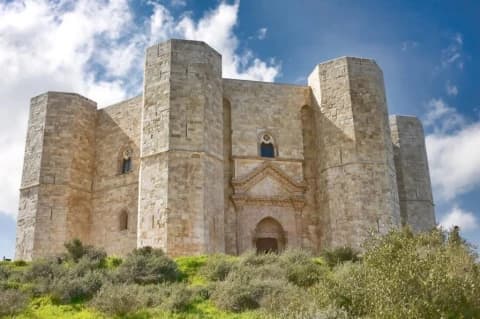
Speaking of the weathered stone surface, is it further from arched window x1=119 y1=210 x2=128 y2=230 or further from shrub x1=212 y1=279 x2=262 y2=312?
shrub x1=212 y1=279 x2=262 y2=312

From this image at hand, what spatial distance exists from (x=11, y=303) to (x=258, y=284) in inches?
188

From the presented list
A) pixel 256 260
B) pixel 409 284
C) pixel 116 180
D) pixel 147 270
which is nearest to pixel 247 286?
pixel 147 270

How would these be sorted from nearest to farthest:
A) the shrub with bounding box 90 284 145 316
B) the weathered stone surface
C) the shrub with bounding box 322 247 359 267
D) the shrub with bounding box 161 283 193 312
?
the shrub with bounding box 90 284 145 316 < the shrub with bounding box 161 283 193 312 < the shrub with bounding box 322 247 359 267 < the weathered stone surface

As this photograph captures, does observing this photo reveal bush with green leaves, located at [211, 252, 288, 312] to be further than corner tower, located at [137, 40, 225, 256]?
No

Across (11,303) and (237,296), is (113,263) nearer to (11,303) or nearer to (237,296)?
(11,303)

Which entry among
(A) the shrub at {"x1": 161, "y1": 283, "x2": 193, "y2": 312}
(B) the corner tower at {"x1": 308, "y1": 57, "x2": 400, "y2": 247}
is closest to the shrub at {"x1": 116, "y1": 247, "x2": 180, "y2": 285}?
(A) the shrub at {"x1": 161, "y1": 283, "x2": 193, "y2": 312}

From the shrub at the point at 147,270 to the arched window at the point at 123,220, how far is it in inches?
266

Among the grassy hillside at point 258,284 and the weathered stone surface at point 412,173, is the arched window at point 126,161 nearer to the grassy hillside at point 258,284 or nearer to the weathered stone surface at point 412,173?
the grassy hillside at point 258,284

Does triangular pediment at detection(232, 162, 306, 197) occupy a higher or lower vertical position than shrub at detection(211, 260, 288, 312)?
higher

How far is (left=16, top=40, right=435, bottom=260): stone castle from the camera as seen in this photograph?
58.2 feet

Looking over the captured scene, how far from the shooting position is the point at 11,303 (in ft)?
32.8

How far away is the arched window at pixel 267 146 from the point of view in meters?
20.2

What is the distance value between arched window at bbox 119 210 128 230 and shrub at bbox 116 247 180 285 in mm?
6769

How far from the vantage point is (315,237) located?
19625 mm
